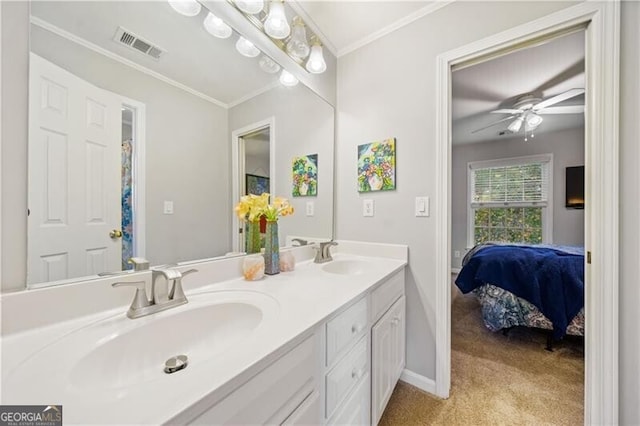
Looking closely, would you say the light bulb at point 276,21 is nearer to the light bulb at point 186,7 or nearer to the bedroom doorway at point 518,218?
the light bulb at point 186,7

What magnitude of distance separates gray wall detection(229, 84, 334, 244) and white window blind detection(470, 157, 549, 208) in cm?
374

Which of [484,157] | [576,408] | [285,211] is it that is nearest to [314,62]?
[285,211]

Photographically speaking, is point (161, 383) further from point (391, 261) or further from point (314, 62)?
point (314, 62)

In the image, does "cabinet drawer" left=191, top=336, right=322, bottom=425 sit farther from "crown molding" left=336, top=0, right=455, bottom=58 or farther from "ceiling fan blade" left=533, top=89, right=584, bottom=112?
"ceiling fan blade" left=533, top=89, right=584, bottom=112

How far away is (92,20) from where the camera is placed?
76 cm

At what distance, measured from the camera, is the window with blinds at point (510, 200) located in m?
3.80

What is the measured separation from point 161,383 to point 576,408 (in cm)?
207

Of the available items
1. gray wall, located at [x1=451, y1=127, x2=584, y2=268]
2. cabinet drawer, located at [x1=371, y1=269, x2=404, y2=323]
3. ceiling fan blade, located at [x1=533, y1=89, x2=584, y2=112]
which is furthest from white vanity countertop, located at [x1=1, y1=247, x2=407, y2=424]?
gray wall, located at [x1=451, y1=127, x2=584, y2=268]

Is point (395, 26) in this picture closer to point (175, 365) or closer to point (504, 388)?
point (175, 365)

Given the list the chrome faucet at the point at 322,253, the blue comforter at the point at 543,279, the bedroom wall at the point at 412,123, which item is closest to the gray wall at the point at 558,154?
the blue comforter at the point at 543,279

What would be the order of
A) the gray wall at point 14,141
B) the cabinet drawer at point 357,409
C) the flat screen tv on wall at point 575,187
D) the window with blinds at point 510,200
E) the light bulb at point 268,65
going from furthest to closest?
the window with blinds at point 510,200 < the flat screen tv on wall at point 575,187 < the light bulb at point 268,65 < the cabinet drawer at point 357,409 < the gray wall at point 14,141

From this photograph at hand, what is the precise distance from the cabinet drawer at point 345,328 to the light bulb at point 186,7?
4.30ft

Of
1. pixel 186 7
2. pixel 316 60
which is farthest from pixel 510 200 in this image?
pixel 186 7

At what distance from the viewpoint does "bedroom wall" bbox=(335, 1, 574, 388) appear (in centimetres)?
138
